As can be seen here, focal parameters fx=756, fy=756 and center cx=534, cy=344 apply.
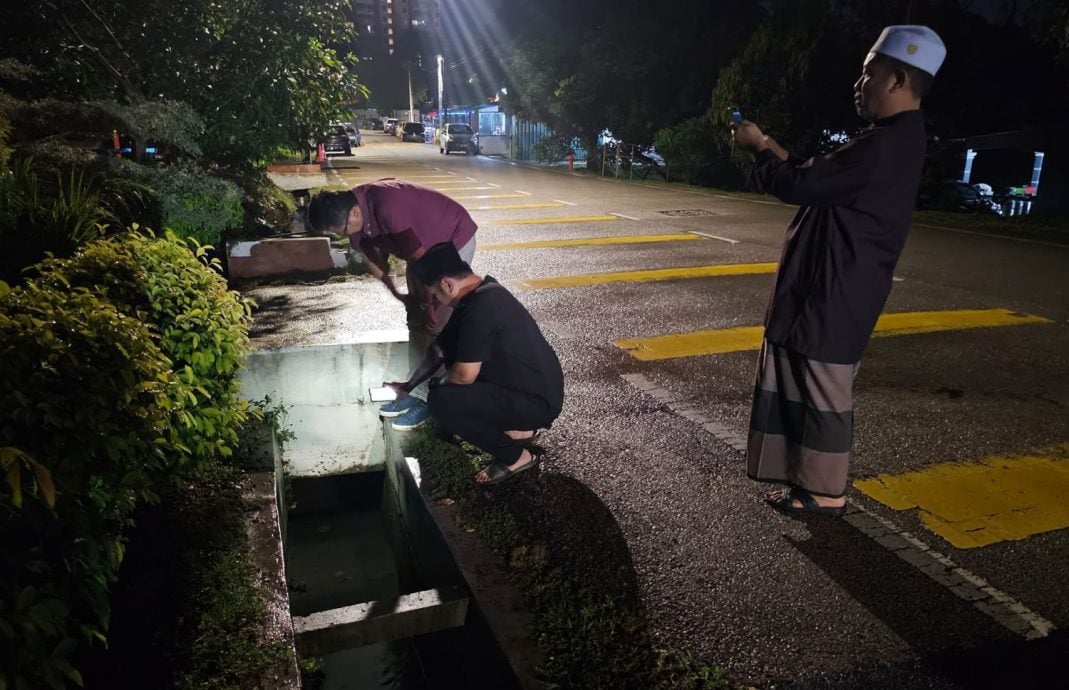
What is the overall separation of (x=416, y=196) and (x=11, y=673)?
3.15 m

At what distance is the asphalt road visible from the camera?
8.54ft

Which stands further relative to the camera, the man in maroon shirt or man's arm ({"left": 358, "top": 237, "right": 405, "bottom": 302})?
man's arm ({"left": 358, "top": 237, "right": 405, "bottom": 302})

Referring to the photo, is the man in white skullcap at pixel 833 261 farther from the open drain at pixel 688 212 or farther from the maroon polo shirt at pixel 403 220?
the open drain at pixel 688 212

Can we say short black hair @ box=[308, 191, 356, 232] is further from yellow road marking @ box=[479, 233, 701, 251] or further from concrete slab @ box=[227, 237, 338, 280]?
yellow road marking @ box=[479, 233, 701, 251]

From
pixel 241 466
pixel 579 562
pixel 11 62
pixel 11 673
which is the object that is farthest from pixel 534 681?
pixel 11 62

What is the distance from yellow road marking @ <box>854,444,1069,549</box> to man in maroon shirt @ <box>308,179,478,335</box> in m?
2.50

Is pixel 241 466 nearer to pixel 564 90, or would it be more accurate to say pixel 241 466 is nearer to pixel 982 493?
pixel 982 493

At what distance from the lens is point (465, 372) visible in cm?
346

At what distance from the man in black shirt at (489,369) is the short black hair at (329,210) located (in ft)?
1.94

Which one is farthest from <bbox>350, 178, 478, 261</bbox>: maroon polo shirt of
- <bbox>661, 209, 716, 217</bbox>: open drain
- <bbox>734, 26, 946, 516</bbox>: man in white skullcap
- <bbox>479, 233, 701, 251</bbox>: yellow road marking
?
<bbox>661, 209, 716, 217</bbox>: open drain

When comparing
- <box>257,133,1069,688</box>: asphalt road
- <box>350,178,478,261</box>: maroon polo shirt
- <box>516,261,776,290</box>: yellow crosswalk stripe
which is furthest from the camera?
<box>516,261,776,290</box>: yellow crosswalk stripe

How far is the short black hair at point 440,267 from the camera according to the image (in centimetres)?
341

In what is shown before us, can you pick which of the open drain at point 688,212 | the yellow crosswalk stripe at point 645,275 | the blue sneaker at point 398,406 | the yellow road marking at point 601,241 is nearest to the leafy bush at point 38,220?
the blue sneaker at point 398,406

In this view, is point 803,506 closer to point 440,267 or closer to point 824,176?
point 824,176
